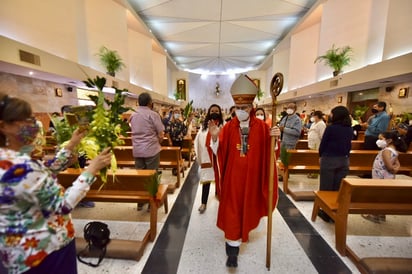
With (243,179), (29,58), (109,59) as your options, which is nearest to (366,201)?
(243,179)

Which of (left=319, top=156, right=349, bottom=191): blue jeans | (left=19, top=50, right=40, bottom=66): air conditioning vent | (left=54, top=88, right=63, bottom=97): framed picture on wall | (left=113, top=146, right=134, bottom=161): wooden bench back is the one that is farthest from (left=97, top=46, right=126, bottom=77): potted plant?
(left=319, top=156, right=349, bottom=191): blue jeans

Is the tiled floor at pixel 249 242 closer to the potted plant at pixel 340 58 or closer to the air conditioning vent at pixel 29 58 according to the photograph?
the air conditioning vent at pixel 29 58

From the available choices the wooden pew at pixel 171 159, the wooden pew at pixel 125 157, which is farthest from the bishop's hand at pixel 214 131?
the wooden pew at pixel 125 157

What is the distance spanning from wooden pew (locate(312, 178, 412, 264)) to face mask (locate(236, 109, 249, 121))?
1.36 m

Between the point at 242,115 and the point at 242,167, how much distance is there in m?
0.52

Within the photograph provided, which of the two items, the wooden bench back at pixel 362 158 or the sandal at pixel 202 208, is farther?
the wooden bench back at pixel 362 158

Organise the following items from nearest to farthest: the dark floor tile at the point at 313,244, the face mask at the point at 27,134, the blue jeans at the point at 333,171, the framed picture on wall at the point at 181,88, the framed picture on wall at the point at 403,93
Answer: the face mask at the point at 27,134, the dark floor tile at the point at 313,244, the blue jeans at the point at 333,171, the framed picture on wall at the point at 403,93, the framed picture on wall at the point at 181,88

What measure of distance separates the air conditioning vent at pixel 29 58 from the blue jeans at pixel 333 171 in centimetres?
614

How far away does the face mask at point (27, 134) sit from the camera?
84 cm

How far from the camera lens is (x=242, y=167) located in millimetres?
1899

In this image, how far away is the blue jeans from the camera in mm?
2639

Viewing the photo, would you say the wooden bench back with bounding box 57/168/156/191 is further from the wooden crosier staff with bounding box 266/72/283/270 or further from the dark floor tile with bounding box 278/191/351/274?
the dark floor tile with bounding box 278/191/351/274

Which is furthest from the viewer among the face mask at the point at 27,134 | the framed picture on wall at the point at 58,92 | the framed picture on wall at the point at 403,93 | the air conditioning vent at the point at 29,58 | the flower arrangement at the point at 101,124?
the framed picture on wall at the point at 58,92

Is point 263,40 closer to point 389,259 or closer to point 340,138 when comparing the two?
point 340,138
